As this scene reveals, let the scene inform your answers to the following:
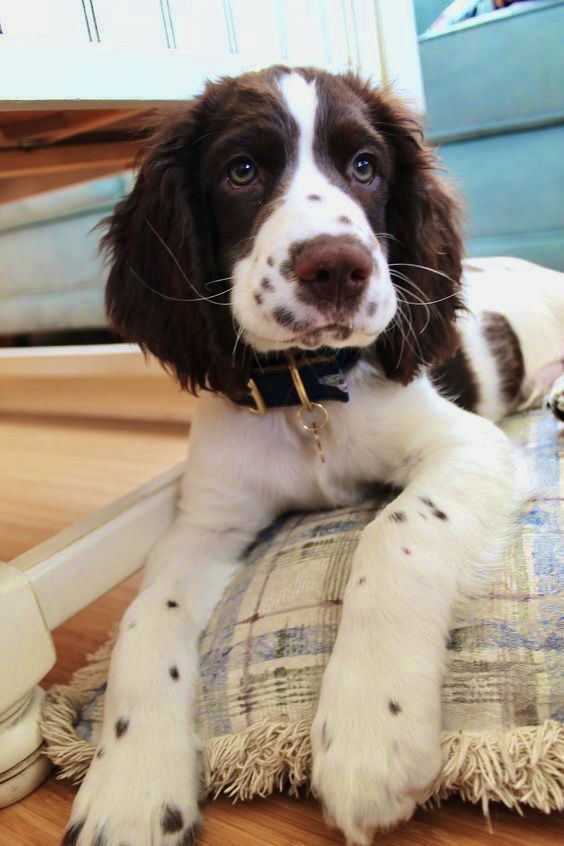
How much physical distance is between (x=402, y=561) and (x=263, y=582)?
37 cm

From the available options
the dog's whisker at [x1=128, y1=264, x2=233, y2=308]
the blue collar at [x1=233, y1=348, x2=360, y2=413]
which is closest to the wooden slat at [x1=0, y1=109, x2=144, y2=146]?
the dog's whisker at [x1=128, y1=264, x2=233, y2=308]

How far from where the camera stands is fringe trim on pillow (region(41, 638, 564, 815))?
40.0 inches

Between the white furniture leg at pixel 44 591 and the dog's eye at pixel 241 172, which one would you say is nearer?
the white furniture leg at pixel 44 591

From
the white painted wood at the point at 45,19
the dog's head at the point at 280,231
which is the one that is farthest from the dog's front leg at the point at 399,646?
the white painted wood at the point at 45,19

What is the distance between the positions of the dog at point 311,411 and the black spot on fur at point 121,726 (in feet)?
0.05

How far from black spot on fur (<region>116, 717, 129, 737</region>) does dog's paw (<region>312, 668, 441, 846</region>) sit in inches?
12.3

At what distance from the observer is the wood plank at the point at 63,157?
2479 mm

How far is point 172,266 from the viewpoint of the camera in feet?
5.08

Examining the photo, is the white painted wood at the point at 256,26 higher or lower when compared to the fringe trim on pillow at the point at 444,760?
higher

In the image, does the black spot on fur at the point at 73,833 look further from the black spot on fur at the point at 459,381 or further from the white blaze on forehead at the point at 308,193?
the black spot on fur at the point at 459,381

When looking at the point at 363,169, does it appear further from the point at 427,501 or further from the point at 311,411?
the point at 427,501

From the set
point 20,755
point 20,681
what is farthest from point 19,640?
point 20,755

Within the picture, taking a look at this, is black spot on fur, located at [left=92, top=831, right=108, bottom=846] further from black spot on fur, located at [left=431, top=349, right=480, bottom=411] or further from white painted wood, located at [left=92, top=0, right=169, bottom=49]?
white painted wood, located at [left=92, top=0, right=169, bottom=49]

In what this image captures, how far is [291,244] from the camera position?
125 centimetres
